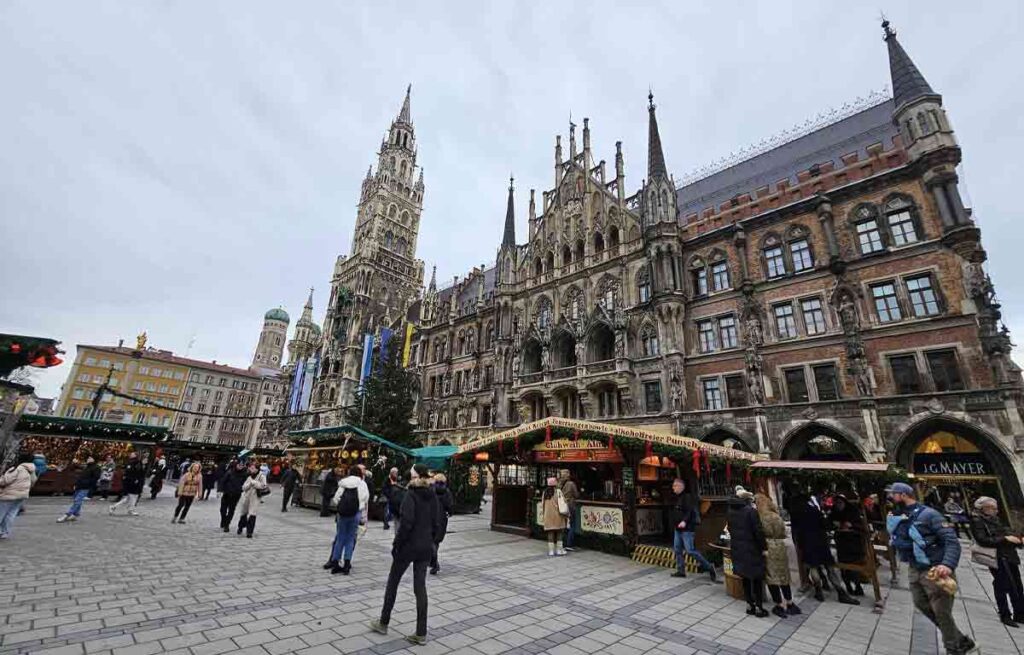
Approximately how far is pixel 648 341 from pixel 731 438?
691cm

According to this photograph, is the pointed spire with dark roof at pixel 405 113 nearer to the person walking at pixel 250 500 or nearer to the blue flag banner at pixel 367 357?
the blue flag banner at pixel 367 357

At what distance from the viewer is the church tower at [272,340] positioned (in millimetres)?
123188

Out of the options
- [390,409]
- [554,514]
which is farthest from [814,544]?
[390,409]

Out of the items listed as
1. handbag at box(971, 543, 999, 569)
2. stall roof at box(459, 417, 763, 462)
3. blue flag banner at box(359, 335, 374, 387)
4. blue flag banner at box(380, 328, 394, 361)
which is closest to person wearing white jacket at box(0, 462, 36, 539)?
stall roof at box(459, 417, 763, 462)

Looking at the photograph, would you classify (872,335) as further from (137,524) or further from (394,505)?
(137,524)

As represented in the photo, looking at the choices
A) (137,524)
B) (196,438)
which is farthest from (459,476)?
(196,438)

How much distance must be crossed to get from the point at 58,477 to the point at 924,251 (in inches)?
1606

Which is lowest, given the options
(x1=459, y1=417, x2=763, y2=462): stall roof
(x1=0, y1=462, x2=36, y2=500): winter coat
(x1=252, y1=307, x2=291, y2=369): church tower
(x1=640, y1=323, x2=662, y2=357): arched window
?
(x1=0, y1=462, x2=36, y2=500): winter coat

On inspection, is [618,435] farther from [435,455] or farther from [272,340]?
[272,340]

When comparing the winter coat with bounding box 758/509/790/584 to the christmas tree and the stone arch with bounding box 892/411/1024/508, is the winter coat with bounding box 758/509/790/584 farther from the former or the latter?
the christmas tree

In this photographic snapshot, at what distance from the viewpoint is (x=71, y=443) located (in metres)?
23.3

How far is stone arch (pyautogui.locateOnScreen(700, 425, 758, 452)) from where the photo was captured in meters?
20.4

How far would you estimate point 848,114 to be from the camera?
85.1 ft

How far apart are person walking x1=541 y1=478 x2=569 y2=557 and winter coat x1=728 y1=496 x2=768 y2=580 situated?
15.6 ft
